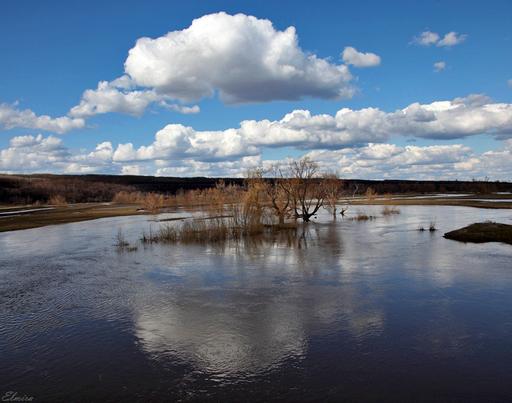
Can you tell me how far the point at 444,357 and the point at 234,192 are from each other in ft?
75.9

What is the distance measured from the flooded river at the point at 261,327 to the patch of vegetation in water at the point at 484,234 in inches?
163

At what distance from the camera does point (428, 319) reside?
1172 centimetres

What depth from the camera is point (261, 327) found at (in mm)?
11273

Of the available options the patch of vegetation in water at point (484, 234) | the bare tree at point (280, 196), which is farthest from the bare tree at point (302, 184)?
the patch of vegetation in water at point (484, 234)

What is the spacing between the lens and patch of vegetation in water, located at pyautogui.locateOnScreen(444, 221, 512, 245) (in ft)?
82.6

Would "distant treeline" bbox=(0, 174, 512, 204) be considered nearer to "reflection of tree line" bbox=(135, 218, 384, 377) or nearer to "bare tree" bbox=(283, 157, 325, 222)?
"bare tree" bbox=(283, 157, 325, 222)

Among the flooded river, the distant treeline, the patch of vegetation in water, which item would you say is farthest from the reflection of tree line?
the distant treeline

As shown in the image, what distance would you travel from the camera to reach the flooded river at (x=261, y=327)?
8352 mm

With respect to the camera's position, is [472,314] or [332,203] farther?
[332,203]

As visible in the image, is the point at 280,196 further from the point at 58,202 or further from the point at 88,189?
the point at 88,189

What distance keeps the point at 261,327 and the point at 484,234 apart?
1964 centimetres

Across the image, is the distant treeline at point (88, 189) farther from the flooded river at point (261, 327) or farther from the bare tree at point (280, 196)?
the flooded river at point (261, 327)

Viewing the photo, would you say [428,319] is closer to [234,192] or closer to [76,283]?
[76,283]

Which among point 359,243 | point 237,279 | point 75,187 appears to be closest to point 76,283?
point 237,279
